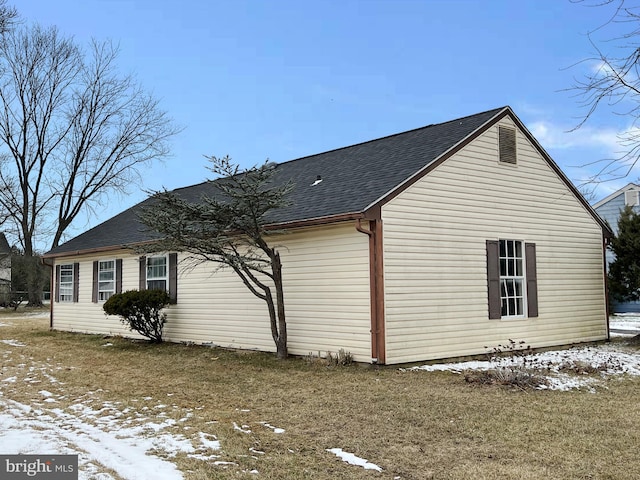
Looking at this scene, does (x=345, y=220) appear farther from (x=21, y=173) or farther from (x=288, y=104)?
(x=21, y=173)

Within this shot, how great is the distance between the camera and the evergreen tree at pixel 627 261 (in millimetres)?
13188

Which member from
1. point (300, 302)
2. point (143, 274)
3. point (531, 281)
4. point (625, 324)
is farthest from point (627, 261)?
point (143, 274)

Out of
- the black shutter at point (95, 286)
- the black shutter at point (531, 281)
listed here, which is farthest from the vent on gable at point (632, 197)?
the black shutter at point (95, 286)

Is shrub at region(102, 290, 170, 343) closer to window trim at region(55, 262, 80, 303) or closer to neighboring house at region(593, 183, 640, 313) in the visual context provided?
window trim at region(55, 262, 80, 303)

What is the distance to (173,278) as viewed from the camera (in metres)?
13.9

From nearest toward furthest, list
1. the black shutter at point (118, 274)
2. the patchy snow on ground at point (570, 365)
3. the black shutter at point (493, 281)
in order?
the patchy snow on ground at point (570, 365), the black shutter at point (493, 281), the black shutter at point (118, 274)

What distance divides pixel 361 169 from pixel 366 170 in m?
0.27

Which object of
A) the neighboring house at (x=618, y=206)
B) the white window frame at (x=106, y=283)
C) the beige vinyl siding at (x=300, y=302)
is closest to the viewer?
the beige vinyl siding at (x=300, y=302)

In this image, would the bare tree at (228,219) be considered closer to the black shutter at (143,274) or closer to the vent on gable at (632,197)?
the black shutter at (143,274)

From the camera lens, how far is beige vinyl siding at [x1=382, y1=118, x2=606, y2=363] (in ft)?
32.0

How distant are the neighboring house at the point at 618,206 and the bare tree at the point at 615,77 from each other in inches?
726

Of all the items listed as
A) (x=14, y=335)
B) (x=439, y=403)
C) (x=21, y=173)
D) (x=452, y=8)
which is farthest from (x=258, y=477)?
(x=21, y=173)

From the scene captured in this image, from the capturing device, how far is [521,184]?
473 inches

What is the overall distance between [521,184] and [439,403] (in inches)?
261
